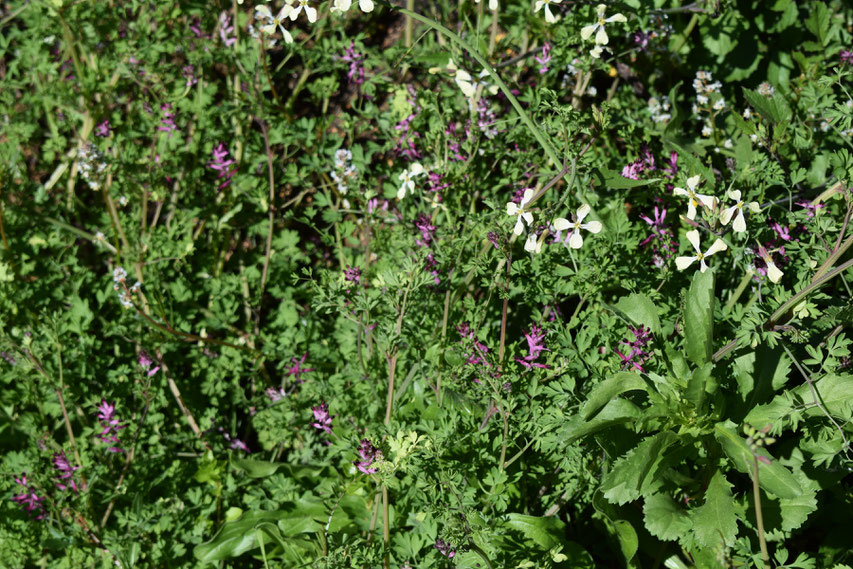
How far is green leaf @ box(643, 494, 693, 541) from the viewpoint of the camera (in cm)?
213

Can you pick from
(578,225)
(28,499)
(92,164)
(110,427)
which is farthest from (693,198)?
(28,499)

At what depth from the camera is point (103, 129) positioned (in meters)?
3.46

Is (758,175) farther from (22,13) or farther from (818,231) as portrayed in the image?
(22,13)

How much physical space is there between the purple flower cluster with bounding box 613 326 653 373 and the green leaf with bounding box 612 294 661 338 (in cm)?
2

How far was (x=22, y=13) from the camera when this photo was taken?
153 inches

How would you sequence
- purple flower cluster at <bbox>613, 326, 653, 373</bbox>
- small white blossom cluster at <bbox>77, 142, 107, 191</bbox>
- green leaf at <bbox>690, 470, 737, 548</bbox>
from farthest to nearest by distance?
small white blossom cluster at <bbox>77, 142, 107, 191</bbox>
purple flower cluster at <bbox>613, 326, 653, 373</bbox>
green leaf at <bbox>690, 470, 737, 548</bbox>

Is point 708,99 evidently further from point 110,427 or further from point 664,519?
point 110,427

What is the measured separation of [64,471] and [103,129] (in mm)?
1563

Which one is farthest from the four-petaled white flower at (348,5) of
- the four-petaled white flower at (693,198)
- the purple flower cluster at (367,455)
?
the purple flower cluster at (367,455)

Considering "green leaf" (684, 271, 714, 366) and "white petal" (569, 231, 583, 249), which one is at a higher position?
"white petal" (569, 231, 583, 249)

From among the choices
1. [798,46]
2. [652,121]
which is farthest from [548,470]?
[798,46]

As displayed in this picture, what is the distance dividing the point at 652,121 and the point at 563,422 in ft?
4.76

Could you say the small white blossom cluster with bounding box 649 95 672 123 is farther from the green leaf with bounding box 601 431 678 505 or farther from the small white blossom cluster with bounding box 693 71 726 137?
the green leaf with bounding box 601 431 678 505

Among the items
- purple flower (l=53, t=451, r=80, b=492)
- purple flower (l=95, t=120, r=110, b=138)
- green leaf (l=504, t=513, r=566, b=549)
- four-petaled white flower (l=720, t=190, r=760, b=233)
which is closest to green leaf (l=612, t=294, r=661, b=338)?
four-petaled white flower (l=720, t=190, r=760, b=233)
